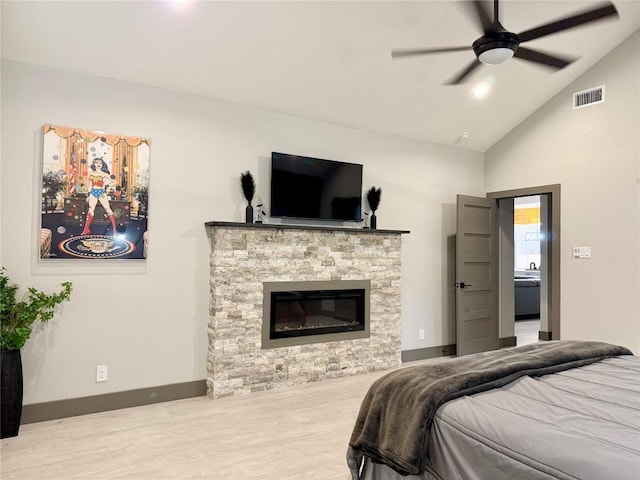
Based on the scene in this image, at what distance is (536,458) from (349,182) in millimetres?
3612

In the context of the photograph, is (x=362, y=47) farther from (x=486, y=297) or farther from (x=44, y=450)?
(x=44, y=450)

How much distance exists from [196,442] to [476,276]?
395 centimetres

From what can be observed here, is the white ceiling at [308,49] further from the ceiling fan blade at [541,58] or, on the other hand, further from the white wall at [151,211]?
the ceiling fan blade at [541,58]

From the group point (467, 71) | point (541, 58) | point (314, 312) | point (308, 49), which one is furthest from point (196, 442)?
point (541, 58)

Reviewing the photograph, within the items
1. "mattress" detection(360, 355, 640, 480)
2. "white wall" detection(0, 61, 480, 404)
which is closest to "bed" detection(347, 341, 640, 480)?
"mattress" detection(360, 355, 640, 480)

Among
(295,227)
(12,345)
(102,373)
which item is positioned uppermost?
(295,227)

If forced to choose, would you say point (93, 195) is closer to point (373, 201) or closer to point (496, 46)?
point (373, 201)

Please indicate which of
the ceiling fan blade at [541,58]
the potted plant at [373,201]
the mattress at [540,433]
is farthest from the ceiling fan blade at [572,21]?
the potted plant at [373,201]

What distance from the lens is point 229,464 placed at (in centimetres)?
258

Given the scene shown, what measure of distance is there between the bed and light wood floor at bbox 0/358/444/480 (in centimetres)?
80

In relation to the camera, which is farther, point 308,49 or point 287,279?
point 287,279

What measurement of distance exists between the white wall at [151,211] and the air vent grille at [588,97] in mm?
2503

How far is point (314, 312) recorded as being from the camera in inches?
175

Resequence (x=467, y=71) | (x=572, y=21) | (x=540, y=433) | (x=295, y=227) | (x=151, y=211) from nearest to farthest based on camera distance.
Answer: (x=540, y=433) < (x=572, y=21) < (x=467, y=71) < (x=151, y=211) < (x=295, y=227)
